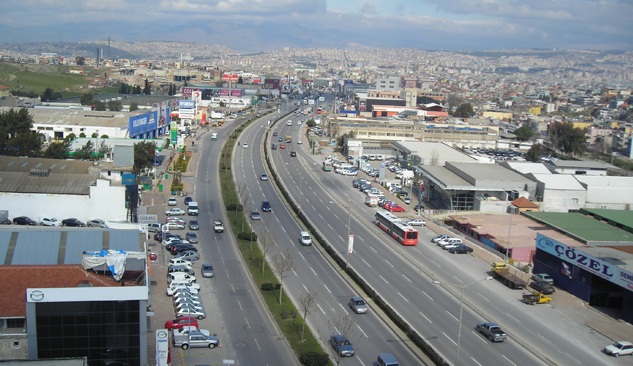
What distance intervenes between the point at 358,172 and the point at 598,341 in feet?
121

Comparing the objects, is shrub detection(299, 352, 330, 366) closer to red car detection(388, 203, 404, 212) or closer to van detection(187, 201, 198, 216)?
van detection(187, 201, 198, 216)

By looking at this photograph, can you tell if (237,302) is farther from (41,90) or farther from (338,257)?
(41,90)

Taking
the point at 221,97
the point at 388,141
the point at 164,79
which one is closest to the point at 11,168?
the point at 388,141

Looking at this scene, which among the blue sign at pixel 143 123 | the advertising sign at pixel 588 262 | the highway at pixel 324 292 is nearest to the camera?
the highway at pixel 324 292

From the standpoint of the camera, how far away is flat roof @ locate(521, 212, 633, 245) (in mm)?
34094

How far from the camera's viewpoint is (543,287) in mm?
28125

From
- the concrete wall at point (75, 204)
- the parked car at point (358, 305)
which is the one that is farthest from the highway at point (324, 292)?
the concrete wall at point (75, 204)

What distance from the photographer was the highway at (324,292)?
2162 centimetres

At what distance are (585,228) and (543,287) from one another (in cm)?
1084

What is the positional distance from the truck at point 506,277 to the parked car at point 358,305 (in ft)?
27.9

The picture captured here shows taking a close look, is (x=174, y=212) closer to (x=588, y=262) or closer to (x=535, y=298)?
(x=535, y=298)

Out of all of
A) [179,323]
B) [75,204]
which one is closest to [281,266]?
[179,323]

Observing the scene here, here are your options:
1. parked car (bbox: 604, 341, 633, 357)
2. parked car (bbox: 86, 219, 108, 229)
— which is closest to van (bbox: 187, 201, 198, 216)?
parked car (bbox: 86, 219, 108, 229)

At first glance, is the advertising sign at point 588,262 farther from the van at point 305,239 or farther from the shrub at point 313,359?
the shrub at point 313,359
